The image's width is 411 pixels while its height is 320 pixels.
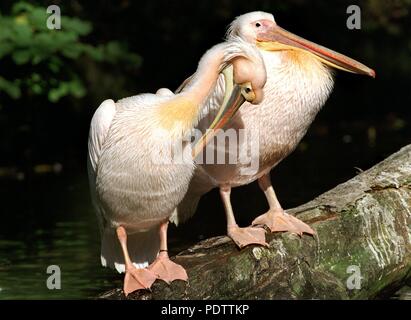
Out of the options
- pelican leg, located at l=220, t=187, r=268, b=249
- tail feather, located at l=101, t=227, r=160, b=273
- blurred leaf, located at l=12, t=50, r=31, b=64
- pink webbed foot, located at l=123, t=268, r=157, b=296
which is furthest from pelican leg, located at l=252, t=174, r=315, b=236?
blurred leaf, located at l=12, t=50, r=31, b=64

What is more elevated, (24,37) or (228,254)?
(24,37)

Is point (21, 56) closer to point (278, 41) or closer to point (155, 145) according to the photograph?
point (278, 41)

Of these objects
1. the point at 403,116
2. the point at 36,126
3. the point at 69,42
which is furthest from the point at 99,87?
the point at 69,42

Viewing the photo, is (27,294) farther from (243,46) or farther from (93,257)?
(243,46)

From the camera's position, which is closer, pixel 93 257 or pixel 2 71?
pixel 93 257

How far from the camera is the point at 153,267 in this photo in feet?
19.7

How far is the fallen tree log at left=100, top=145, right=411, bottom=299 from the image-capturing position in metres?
5.96

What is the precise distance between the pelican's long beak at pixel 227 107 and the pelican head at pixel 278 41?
2.43ft

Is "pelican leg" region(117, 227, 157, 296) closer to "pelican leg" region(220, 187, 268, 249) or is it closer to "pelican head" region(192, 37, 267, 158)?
"pelican leg" region(220, 187, 268, 249)

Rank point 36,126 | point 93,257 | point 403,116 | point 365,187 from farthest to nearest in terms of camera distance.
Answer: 1. point 403,116
2. point 36,126
3. point 93,257
4. point 365,187

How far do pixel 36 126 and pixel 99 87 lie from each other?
5.57 feet

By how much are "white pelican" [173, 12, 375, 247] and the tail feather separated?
0.46m

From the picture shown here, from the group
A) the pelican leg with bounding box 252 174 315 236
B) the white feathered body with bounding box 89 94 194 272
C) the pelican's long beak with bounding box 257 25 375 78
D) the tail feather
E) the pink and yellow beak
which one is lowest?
the tail feather

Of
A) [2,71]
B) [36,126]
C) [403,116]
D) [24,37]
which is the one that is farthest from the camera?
[403,116]
